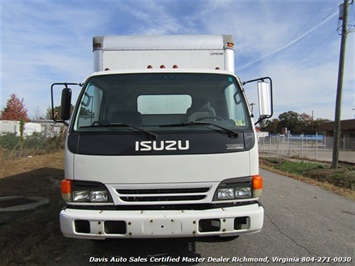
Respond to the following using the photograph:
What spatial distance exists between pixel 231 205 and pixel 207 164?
0.52 m

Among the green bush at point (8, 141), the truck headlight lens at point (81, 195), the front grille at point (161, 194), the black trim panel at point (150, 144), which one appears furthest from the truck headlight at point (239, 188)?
the green bush at point (8, 141)

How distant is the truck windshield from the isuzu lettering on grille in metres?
0.50

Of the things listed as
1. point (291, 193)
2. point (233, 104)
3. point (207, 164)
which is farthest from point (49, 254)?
point (291, 193)

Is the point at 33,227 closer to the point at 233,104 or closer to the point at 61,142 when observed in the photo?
the point at 233,104

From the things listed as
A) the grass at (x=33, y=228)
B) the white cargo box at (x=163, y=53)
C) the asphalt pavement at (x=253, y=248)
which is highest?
the white cargo box at (x=163, y=53)

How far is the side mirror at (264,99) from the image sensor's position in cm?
422

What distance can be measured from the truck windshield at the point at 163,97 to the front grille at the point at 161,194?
0.87 m

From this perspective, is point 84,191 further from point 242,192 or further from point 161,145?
point 242,192

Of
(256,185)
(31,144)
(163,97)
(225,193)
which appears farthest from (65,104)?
(31,144)

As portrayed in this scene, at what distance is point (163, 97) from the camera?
4.31 metres

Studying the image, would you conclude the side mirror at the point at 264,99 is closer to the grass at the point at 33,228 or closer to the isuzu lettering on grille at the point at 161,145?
the isuzu lettering on grille at the point at 161,145

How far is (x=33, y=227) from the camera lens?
5.29 meters

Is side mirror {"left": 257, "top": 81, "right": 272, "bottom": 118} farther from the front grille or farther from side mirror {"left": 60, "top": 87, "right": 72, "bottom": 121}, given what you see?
side mirror {"left": 60, "top": 87, "right": 72, "bottom": 121}

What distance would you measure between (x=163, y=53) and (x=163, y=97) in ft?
3.88
